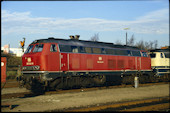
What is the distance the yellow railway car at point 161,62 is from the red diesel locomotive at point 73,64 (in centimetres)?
374

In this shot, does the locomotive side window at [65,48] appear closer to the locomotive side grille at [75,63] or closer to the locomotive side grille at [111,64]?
the locomotive side grille at [75,63]

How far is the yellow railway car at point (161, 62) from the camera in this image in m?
24.4

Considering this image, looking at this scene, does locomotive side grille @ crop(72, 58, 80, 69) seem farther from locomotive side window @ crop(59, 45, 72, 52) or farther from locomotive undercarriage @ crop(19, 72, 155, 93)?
locomotive side window @ crop(59, 45, 72, 52)

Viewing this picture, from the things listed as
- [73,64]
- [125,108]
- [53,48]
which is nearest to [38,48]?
[53,48]

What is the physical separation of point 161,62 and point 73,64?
463 inches

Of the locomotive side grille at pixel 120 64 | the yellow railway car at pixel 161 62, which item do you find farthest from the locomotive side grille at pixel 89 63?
the yellow railway car at pixel 161 62

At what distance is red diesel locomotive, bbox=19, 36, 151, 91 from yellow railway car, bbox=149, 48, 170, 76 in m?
3.74

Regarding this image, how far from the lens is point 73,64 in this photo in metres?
17.3

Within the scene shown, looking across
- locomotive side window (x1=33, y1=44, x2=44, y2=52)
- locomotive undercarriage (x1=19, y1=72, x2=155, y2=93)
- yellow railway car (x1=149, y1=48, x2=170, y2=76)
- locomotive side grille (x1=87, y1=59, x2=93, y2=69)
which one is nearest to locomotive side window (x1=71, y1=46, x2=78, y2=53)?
locomotive side grille (x1=87, y1=59, x2=93, y2=69)

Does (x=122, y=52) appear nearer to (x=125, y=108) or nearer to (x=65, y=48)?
(x=65, y=48)

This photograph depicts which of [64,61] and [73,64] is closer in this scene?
[64,61]

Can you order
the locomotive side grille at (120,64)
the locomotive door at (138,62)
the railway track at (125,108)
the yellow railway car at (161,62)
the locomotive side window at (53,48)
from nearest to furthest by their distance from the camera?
the railway track at (125,108) → the locomotive side window at (53,48) → the locomotive side grille at (120,64) → the locomotive door at (138,62) → the yellow railway car at (161,62)

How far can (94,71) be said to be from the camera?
18.8 meters

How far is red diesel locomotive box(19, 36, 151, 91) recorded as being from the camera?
15.8 m
